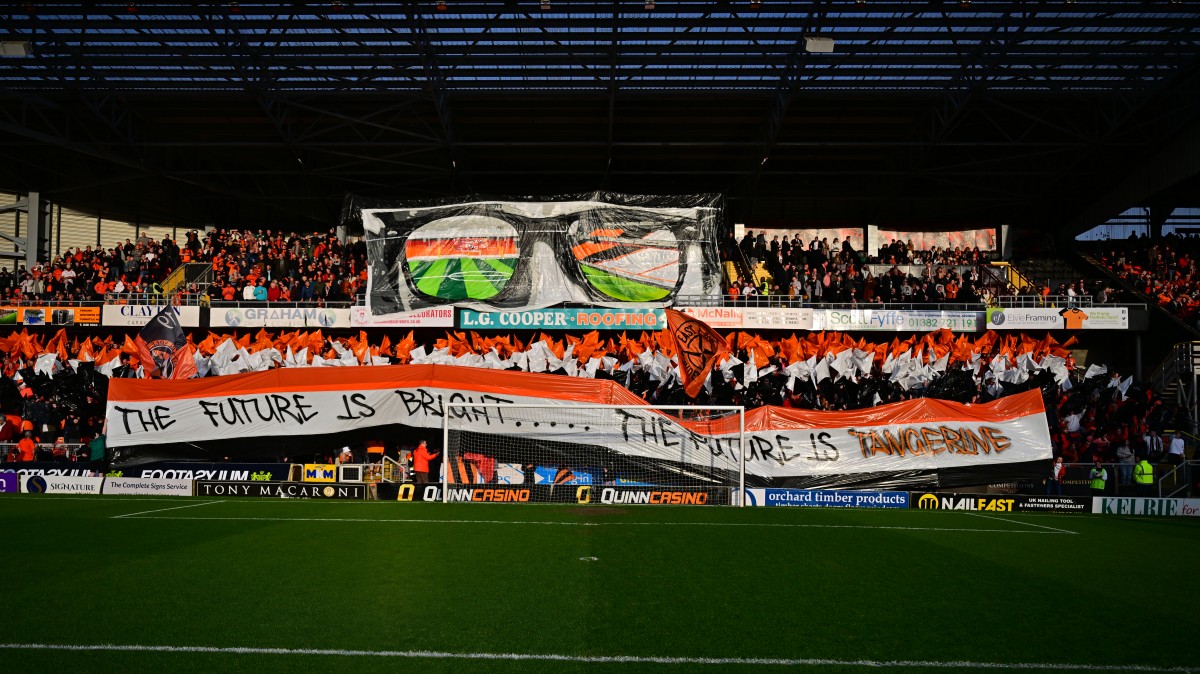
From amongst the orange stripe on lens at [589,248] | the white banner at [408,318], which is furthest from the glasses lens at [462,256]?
Result: the orange stripe on lens at [589,248]

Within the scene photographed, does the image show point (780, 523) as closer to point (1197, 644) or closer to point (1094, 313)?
point (1197, 644)

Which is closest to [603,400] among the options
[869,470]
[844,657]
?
[869,470]

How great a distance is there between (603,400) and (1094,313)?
19.1 m

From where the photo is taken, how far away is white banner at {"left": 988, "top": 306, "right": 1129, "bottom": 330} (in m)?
29.3

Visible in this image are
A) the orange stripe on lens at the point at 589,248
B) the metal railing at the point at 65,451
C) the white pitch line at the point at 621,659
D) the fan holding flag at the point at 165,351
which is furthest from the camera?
the orange stripe on lens at the point at 589,248

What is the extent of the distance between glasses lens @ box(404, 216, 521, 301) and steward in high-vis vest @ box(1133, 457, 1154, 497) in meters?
18.7

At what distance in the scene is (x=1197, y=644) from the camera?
7.25 meters

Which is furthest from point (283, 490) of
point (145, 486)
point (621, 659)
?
point (621, 659)

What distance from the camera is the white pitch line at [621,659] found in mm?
6539

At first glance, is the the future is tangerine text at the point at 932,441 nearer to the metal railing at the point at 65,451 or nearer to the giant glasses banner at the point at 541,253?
the giant glasses banner at the point at 541,253

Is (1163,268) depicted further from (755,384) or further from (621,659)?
(621,659)

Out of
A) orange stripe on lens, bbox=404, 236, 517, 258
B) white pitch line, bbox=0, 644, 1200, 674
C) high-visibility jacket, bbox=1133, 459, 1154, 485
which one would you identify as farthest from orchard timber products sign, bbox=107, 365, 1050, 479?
white pitch line, bbox=0, 644, 1200, 674

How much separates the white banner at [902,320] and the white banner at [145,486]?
63.6ft

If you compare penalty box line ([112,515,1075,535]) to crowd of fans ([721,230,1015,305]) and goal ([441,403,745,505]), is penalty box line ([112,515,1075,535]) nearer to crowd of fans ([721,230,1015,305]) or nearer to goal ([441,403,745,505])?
goal ([441,403,745,505])
